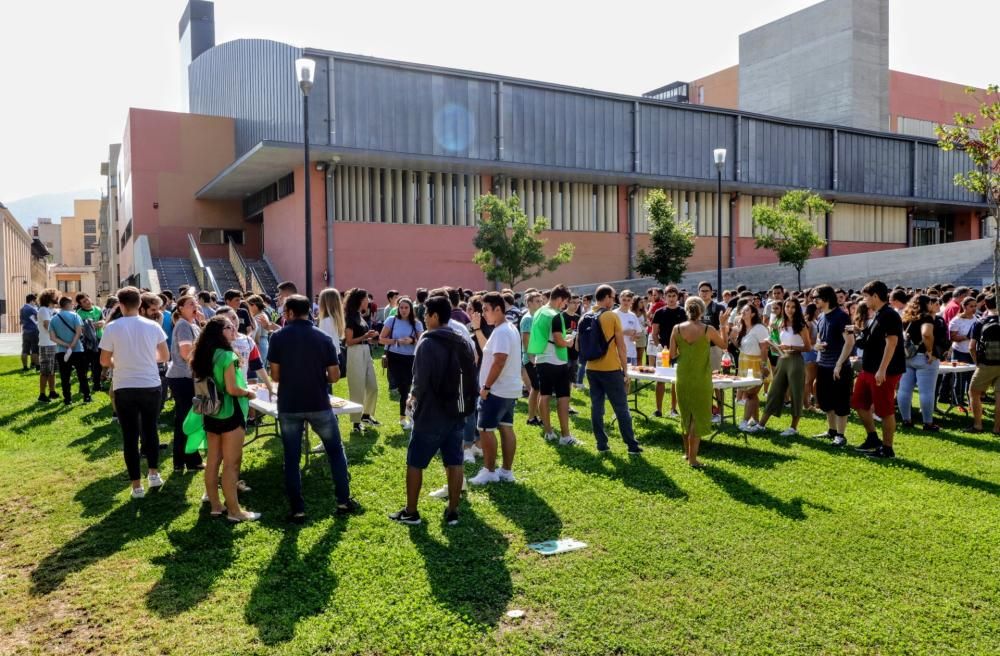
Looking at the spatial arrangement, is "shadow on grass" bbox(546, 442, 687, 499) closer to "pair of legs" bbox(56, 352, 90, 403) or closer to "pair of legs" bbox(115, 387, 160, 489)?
"pair of legs" bbox(115, 387, 160, 489)

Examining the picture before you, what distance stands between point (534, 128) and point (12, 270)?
4641cm

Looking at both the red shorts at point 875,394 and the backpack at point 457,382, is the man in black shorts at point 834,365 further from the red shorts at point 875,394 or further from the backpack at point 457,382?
the backpack at point 457,382

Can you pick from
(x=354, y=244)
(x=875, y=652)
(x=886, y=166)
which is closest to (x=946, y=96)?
(x=886, y=166)

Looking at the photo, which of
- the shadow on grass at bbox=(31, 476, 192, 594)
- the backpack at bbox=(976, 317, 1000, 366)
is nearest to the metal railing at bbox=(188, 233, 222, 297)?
the shadow on grass at bbox=(31, 476, 192, 594)

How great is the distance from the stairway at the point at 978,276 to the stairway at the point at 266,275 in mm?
26883

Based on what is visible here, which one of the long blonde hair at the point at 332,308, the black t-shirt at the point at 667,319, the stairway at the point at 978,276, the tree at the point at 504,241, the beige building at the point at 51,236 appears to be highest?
the beige building at the point at 51,236

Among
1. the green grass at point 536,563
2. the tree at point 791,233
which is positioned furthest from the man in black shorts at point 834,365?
the tree at point 791,233

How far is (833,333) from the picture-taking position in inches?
353

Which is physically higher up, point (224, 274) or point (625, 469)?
point (224, 274)

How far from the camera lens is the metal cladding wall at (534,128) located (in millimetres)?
26125

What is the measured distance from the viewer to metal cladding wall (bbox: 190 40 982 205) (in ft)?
85.7

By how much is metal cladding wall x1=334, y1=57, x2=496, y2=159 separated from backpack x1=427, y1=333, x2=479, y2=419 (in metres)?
21.1

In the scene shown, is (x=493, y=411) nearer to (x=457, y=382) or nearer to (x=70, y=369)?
(x=457, y=382)

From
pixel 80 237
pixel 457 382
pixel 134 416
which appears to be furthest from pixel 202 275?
pixel 80 237
